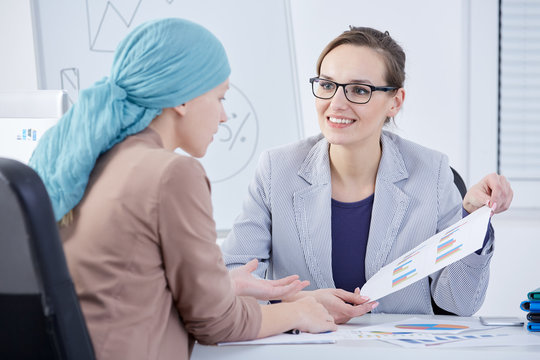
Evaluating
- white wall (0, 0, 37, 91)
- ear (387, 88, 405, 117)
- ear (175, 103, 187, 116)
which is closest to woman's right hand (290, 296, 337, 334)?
ear (175, 103, 187, 116)

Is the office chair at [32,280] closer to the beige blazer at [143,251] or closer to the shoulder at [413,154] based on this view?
the beige blazer at [143,251]

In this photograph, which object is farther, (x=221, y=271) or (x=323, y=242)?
(x=323, y=242)

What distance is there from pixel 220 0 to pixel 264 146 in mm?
783

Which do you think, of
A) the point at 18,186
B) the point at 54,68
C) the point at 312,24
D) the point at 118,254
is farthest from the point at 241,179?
the point at 18,186

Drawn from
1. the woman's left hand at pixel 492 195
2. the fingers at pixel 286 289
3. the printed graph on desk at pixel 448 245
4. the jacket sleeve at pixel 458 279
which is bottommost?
the jacket sleeve at pixel 458 279

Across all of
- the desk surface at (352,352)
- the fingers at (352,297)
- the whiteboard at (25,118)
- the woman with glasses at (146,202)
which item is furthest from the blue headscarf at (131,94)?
the fingers at (352,297)

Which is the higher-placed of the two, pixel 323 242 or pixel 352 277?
pixel 323 242

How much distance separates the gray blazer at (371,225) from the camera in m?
1.86

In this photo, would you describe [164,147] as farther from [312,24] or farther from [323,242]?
[312,24]

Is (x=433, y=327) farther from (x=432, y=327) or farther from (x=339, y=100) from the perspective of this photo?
(x=339, y=100)

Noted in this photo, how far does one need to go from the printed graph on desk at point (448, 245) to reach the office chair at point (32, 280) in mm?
795

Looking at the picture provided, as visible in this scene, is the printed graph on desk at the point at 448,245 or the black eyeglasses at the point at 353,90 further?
the black eyeglasses at the point at 353,90

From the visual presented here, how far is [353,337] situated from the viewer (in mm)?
1368

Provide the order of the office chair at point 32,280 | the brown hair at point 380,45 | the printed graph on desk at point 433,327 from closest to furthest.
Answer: the office chair at point 32,280 < the printed graph on desk at point 433,327 < the brown hair at point 380,45
